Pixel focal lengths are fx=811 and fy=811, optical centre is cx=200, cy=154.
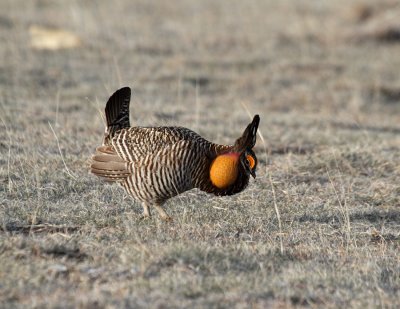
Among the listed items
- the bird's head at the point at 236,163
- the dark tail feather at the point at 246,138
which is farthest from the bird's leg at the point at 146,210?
the dark tail feather at the point at 246,138

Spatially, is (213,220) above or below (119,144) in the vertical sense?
below

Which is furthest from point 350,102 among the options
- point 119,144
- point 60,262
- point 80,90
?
point 60,262

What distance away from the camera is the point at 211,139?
31.6ft

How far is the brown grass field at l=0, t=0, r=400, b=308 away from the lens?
477 cm

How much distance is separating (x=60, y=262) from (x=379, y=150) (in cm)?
Answer: 541

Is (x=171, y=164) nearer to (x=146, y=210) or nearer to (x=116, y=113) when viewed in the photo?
(x=146, y=210)

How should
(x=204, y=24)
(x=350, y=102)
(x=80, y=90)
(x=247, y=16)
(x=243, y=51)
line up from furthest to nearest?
(x=247, y=16) < (x=204, y=24) < (x=243, y=51) < (x=350, y=102) < (x=80, y=90)

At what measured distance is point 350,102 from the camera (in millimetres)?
14141

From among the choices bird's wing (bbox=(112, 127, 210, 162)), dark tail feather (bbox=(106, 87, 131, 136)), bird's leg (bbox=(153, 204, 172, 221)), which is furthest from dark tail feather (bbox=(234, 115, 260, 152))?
dark tail feather (bbox=(106, 87, 131, 136))

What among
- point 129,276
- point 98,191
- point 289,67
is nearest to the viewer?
point 129,276

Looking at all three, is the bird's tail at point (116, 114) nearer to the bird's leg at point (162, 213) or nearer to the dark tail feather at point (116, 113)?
the dark tail feather at point (116, 113)

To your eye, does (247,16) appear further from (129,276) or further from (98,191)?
(129,276)

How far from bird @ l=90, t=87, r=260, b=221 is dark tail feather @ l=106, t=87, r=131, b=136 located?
0.35 metres

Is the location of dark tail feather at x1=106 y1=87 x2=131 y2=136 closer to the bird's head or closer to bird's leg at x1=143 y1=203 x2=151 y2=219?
bird's leg at x1=143 y1=203 x2=151 y2=219
